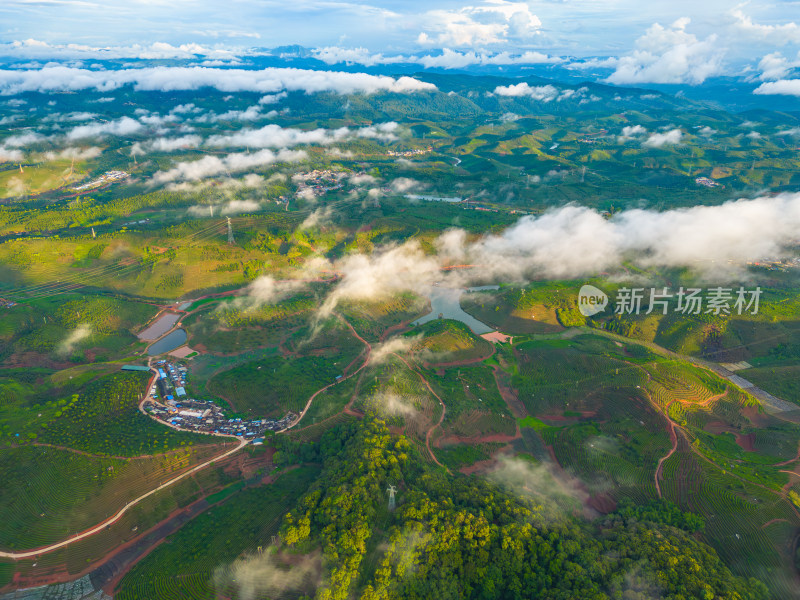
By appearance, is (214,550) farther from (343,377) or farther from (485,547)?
(343,377)
